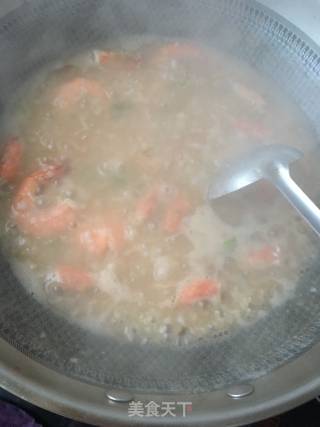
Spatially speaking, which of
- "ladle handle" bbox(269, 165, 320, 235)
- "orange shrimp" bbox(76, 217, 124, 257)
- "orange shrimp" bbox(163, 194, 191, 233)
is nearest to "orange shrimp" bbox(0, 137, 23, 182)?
"orange shrimp" bbox(76, 217, 124, 257)

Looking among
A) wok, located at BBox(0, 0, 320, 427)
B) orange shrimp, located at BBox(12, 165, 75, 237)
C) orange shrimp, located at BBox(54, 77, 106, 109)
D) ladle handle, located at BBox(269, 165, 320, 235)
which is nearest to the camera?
wok, located at BBox(0, 0, 320, 427)

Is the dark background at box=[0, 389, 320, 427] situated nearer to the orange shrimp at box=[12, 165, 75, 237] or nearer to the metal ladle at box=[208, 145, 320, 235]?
the orange shrimp at box=[12, 165, 75, 237]

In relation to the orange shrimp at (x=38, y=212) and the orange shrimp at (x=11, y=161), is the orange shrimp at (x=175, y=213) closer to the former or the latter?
the orange shrimp at (x=38, y=212)

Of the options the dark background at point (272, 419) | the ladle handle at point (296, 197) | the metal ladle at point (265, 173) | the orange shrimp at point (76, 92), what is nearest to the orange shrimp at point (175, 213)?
the metal ladle at point (265, 173)

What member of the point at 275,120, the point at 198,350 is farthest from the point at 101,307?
the point at 275,120

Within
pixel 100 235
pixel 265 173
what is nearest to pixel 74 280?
pixel 100 235

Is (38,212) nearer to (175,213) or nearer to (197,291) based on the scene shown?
(175,213)
